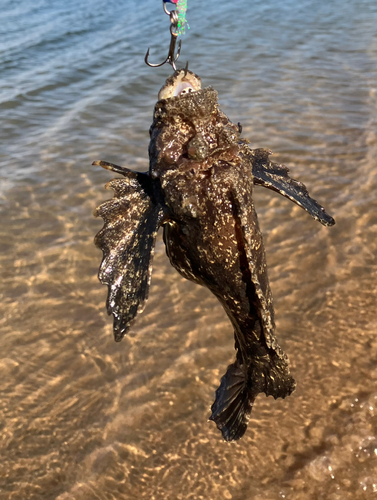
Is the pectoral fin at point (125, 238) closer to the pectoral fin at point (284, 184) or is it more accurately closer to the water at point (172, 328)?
the pectoral fin at point (284, 184)

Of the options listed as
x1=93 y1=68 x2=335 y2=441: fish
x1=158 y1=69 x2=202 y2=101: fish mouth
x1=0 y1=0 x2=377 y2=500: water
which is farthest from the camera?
x1=0 y1=0 x2=377 y2=500: water

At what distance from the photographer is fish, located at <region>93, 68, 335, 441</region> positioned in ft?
7.34

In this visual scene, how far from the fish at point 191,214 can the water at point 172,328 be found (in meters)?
2.13

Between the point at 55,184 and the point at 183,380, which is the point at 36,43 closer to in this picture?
the point at 55,184

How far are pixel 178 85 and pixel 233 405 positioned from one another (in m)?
2.00

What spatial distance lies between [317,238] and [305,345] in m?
1.75

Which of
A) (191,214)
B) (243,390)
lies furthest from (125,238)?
(243,390)

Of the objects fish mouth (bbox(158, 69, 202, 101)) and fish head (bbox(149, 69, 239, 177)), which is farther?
Result: fish mouth (bbox(158, 69, 202, 101))

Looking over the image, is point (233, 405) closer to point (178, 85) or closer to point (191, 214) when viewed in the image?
point (191, 214)

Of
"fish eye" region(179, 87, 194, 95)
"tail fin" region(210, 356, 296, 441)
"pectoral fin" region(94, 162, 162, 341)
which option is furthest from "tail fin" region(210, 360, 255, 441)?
"fish eye" region(179, 87, 194, 95)

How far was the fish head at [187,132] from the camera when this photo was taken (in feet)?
7.48

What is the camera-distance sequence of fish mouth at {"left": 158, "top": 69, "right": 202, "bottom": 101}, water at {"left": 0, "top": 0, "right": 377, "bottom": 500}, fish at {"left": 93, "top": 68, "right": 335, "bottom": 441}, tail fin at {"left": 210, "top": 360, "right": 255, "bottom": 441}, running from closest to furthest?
fish at {"left": 93, "top": 68, "right": 335, "bottom": 441} → fish mouth at {"left": 158, "top": 69, "right": 202, "bottom": 101} → tail fin at {"left": 210, "top": 360, "right": 255, "bottom": 441} → water at {"left": 0, "top": 0, "right": 377, "bottom": 500}

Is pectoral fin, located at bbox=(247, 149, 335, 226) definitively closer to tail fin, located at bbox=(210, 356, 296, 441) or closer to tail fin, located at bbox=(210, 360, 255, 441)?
tail fin, located at bbox=(210, 356, 296, 441)

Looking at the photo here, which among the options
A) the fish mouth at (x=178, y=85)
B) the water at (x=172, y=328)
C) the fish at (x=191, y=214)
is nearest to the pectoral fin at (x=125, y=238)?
the fish at (x=191, y=214)
